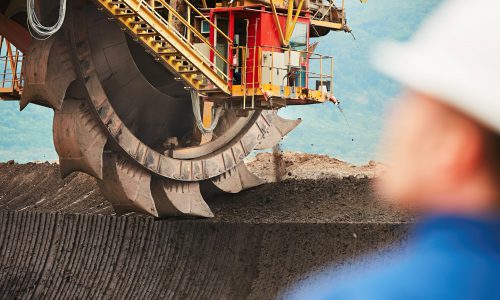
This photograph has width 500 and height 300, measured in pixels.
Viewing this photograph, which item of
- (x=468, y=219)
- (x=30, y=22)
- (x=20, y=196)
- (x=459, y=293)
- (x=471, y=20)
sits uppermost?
(x=471, y=20)

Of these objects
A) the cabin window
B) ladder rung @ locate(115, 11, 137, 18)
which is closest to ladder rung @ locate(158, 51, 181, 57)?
ladder rung @ locate(115, 11, 137, 18)

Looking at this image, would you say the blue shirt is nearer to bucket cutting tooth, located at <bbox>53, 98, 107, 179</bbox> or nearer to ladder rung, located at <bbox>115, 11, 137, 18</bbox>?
ladder rung, located at <bbox>115, 11, 137, 18</bbox>

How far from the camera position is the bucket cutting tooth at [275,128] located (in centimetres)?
2375

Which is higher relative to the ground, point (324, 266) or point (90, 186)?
point (324, 266)

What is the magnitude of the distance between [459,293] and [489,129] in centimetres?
34

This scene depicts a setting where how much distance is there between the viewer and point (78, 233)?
21.3 metres

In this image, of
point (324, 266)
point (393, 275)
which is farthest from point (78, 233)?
point (393, 275)

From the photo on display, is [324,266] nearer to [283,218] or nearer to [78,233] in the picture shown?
[283,218]

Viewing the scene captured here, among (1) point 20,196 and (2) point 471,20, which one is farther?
(1) point 20,196

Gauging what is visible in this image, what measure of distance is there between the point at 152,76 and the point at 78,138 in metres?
3.64

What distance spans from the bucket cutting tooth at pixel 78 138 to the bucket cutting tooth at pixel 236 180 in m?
3.78

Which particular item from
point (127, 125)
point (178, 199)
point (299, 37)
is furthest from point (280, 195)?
point (299, 37)

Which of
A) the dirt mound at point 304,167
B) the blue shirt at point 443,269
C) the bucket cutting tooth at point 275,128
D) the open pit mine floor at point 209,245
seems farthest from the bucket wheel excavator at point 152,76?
the blue shirt at point 443,269

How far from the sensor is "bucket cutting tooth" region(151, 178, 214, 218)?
21.3m
